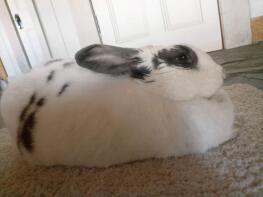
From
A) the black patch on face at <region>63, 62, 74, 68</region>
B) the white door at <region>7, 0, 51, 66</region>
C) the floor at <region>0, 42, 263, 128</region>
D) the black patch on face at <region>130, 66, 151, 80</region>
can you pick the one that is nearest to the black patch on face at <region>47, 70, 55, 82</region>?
the black patch on face at <region>63, 62, 74, 68</region>

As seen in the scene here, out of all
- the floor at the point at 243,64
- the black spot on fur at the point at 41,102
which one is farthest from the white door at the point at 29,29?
the black spot on fur at the point at 41,102

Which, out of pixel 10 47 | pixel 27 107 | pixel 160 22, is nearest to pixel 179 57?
pixel 27 107

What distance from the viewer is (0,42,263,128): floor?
1207 millimetres

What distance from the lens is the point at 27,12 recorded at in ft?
7.65

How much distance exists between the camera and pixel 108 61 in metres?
0.67

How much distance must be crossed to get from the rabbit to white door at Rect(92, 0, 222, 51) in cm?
139

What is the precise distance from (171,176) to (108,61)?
12.9 inches

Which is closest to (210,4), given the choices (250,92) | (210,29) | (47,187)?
(210,29)

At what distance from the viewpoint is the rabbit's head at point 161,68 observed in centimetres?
64

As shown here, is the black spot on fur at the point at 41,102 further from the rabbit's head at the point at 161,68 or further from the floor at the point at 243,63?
the floor at the point at 243,63

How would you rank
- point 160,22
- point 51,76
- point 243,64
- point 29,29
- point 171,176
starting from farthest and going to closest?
point 29,29 → point 160,22 → point 243,64 → point 51,76 → point 171,176

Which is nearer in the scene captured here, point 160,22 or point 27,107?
point 27,107

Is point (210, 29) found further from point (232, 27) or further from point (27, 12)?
point (27, 12)

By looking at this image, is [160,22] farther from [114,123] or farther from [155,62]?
[114,123]
